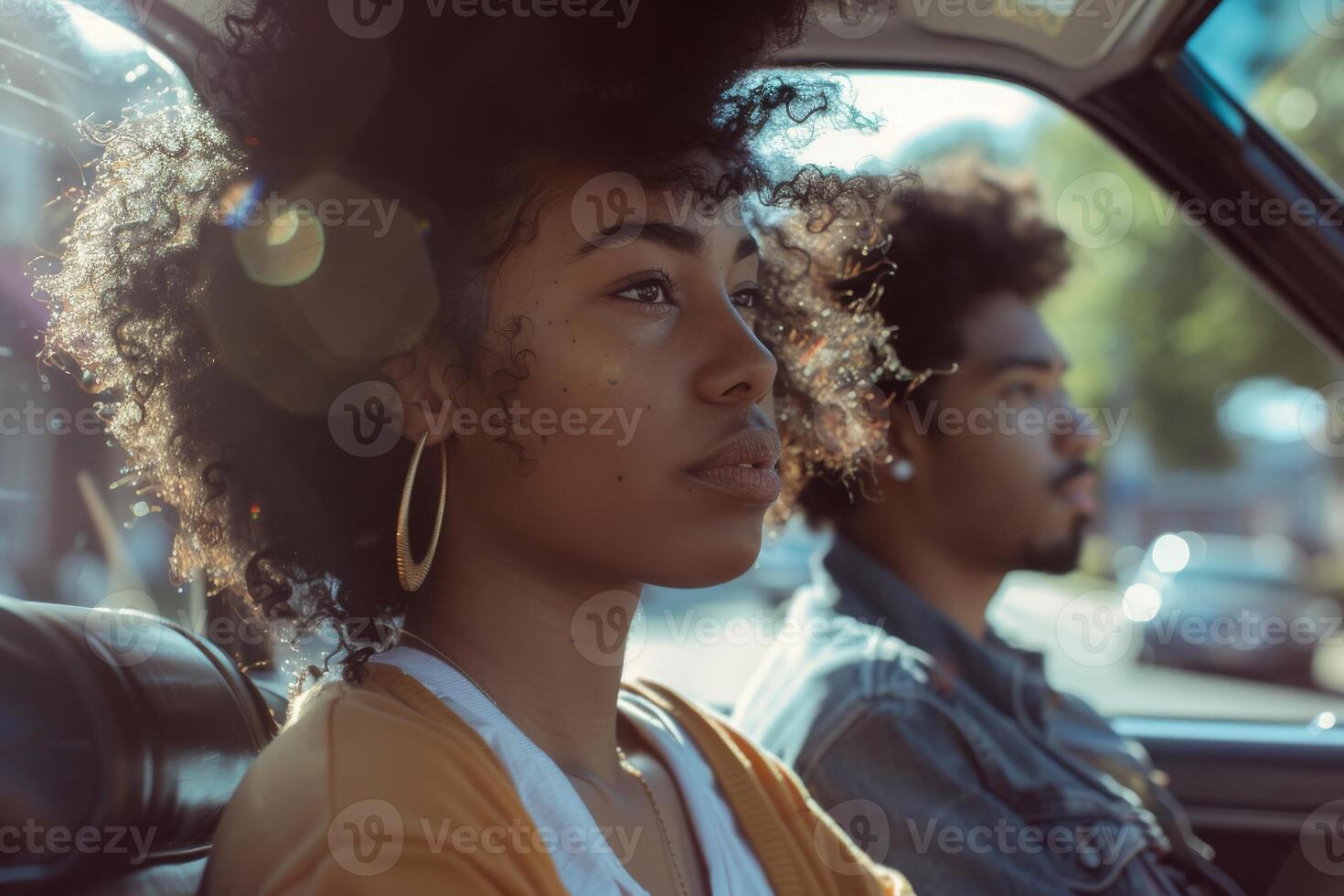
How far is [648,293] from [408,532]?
43 centimetres

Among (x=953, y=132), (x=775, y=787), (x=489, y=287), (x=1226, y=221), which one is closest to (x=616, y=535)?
(x=489, y=287)

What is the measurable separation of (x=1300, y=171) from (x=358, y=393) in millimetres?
1903

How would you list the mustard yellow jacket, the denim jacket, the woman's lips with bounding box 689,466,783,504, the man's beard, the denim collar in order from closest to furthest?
the mustard yellow jacket, the woman's lips with bounding box 689,466,783,504, the denim jacket, the denim collar, the man's beard

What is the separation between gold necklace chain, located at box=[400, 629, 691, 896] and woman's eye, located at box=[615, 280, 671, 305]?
0.50 m

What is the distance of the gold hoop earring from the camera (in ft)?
4.90

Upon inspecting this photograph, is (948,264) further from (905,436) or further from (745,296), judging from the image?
(745,296)

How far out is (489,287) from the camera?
1.49 m

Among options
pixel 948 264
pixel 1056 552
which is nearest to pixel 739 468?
pixel 1056 552

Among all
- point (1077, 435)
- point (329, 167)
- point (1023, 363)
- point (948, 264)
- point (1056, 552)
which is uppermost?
point (948, 264)

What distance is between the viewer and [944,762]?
7.57 feet

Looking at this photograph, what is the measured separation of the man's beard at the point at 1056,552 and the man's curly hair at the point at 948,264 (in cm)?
42

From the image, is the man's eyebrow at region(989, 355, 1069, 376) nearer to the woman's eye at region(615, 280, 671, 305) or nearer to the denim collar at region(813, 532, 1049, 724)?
the denim collar at region(813, 532, 1049, 724)

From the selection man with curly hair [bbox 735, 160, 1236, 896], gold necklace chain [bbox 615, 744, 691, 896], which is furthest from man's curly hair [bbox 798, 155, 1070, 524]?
gold necklace chain [bbox 615, 744, 691, 896]

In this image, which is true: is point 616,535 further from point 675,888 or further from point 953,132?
point 953,132
